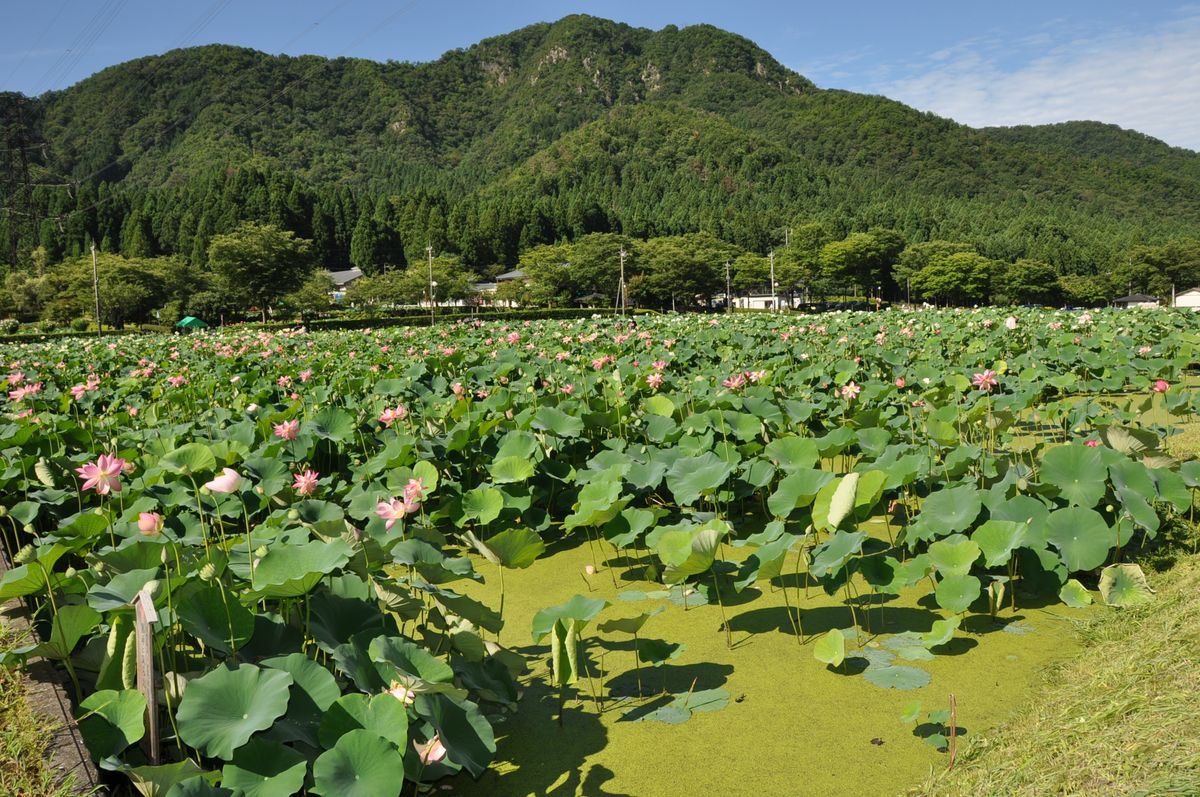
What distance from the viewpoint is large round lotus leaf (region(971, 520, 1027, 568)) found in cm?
302

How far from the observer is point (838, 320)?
52.4 ft

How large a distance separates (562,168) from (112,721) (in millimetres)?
123029

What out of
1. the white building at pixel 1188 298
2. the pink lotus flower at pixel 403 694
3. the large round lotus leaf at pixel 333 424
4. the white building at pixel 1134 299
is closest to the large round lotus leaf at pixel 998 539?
the pink lotus flower at pixel 403 694

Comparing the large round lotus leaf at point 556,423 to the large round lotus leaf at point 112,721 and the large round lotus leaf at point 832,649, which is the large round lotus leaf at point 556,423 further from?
the large round lotus leaf at point 112,721

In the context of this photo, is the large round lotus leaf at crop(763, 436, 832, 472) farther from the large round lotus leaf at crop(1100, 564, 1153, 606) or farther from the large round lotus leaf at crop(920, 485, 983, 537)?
the large round lotus leaf at crop(1100, 564, 1153, 606)

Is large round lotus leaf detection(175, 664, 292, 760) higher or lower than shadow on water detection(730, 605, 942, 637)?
higher

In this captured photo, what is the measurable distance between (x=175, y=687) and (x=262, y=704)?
0.37m

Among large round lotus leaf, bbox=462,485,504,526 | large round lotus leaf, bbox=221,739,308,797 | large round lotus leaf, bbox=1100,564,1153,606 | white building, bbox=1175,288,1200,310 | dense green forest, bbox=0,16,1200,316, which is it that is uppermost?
dense green forest, bbox=0,16,1200,316

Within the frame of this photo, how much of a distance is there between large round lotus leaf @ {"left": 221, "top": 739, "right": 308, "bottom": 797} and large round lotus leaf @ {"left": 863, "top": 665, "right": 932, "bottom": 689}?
6.15 feet

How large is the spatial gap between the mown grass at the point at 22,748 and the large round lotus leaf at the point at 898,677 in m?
2.33

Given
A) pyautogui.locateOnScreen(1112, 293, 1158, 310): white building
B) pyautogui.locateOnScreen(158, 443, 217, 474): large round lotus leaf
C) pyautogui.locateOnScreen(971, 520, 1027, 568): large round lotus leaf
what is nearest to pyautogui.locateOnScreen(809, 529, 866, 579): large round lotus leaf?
pyautogui.locateOnScreen(971, 520, 1027, 568): large round lotus leaf

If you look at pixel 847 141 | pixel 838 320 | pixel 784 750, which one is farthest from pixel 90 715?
pixel 847 141

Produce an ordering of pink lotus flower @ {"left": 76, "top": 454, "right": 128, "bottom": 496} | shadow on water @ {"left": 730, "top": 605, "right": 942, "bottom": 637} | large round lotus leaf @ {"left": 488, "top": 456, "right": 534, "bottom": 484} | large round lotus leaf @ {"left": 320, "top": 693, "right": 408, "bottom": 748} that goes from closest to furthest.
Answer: large round lotus leaf @ {"left": 320, "top": 693, "right": 408, "bottom": 748} < pink lotus flower @ {"left": 76, "top": 454, "right": 128, "bottom": 496} < shadow on water @ {"left": 730, "top": 605, "right": 942, "bottom": 637} < large round lotus leaf @ {"left": 488, "top": 456, "right": 534, "bottom": 484}

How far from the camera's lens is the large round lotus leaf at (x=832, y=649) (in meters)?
2.71
